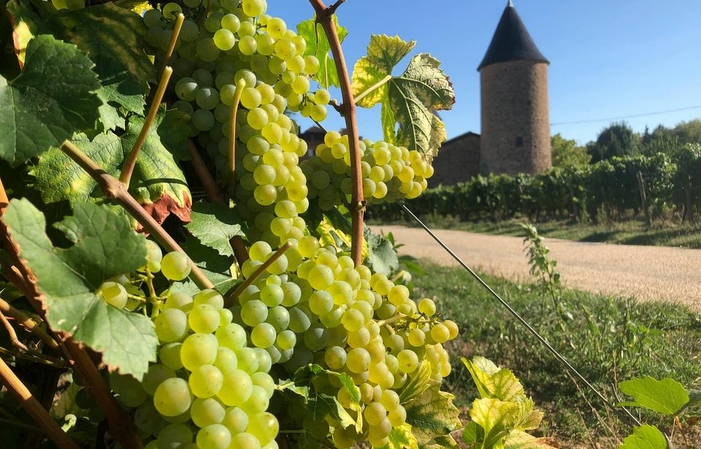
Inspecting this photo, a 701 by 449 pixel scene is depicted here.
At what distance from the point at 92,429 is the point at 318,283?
1.10ft

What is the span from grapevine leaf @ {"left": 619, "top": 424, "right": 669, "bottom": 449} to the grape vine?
0.82 feet

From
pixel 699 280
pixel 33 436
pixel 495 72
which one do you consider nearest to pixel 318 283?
pixel 33 436

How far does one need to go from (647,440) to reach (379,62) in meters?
0.69

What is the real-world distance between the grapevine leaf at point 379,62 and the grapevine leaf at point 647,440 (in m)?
0.62

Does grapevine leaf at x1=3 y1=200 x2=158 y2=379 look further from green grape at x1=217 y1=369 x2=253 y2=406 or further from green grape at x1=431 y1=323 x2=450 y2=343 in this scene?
green grape at x1=431 y1=323 x2=450 y2=343

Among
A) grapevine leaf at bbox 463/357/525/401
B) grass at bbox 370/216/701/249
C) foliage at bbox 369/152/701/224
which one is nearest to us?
grapevine leaf at bbox 463/357/525/401

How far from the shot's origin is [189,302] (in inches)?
16.6

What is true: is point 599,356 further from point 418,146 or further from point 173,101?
point 173,101

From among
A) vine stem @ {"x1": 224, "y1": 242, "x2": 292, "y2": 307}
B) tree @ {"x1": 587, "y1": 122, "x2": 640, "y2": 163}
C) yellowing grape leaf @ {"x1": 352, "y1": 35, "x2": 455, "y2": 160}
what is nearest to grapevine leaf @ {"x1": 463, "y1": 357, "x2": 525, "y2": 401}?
yellowing grape leaf @ {"x1": 352, "y1": 35, "x2": 455, "y2": 160}

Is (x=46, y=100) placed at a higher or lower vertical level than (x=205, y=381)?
higher

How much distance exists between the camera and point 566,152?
32531mm

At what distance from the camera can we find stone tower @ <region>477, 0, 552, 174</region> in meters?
23.7

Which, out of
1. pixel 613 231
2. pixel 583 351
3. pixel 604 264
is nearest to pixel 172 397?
pixel 583 351

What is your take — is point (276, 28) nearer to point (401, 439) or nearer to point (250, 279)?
point (250, 279)
